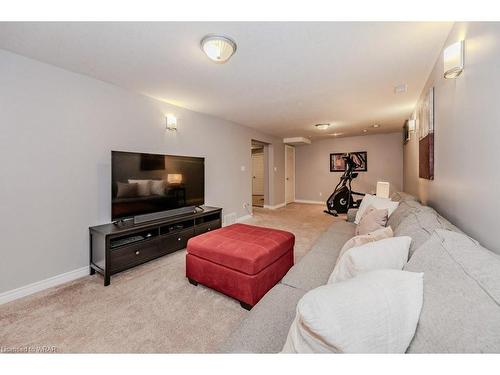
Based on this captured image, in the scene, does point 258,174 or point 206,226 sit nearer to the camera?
point 206,226

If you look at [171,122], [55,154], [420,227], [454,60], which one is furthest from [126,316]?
[454,60]

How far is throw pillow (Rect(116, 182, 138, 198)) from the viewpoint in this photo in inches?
92.8

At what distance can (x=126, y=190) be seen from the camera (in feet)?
7.93

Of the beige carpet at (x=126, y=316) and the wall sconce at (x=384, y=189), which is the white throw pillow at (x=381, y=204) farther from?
the beige carpet at (x=126, y=316)

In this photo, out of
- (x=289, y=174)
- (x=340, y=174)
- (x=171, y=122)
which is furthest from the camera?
(x=289, y=174)

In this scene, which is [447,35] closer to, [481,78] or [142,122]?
[481,78]

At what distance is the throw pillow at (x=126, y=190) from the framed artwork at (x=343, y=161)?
20.0 feet

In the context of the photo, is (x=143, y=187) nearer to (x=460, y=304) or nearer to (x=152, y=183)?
(x=152, y=183)

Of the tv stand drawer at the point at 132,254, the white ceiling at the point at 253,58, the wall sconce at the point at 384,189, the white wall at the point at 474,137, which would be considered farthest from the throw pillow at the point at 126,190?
the wall sconce at the point at 384,189

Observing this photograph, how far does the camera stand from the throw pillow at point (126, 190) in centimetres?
236

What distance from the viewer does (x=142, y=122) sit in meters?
2.85

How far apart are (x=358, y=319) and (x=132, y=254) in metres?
2.34

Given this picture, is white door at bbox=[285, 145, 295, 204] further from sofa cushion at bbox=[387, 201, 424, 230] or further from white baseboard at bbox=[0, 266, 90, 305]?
white baseboard at bbox=[0, 266, 90, 305]
